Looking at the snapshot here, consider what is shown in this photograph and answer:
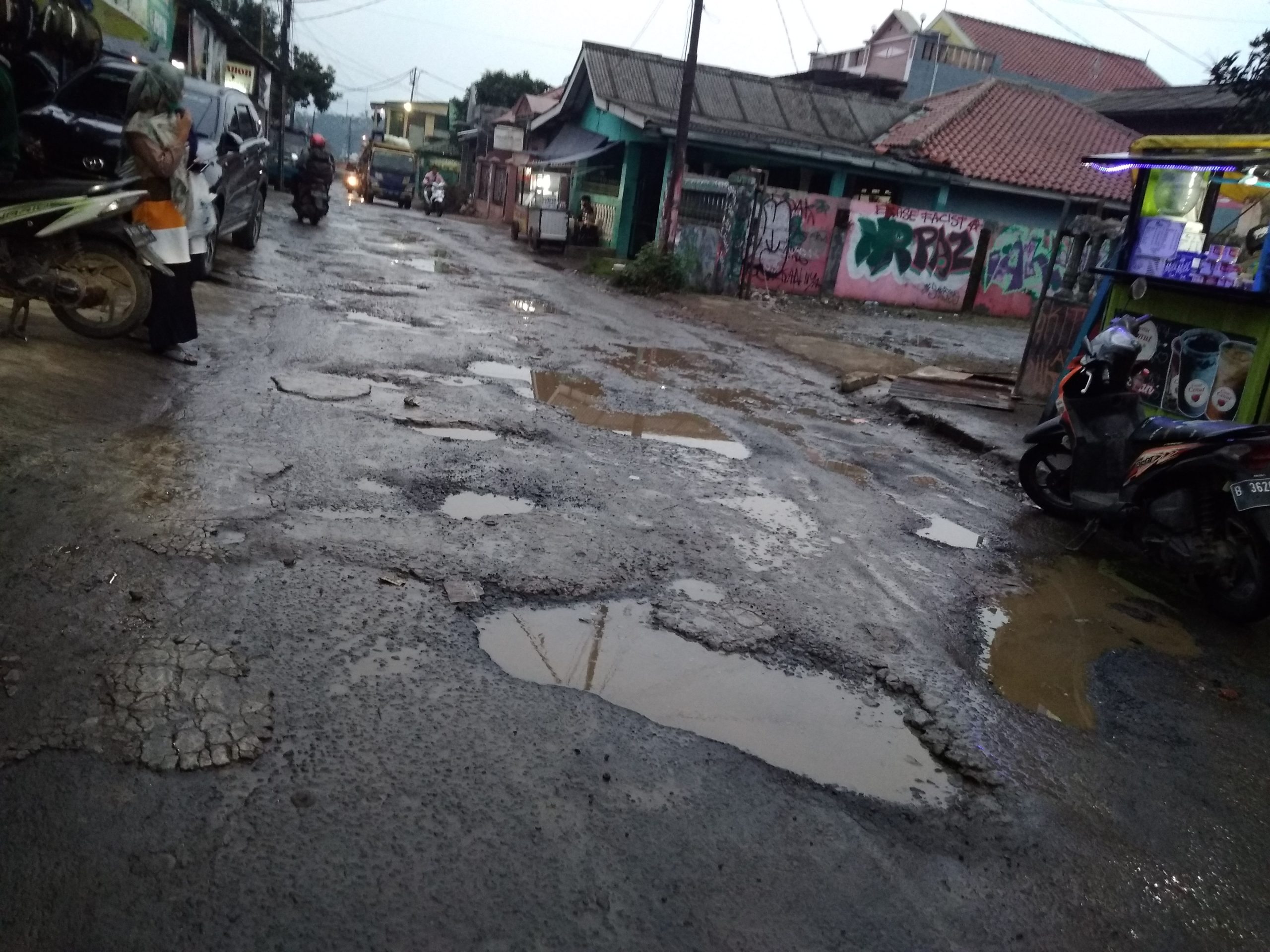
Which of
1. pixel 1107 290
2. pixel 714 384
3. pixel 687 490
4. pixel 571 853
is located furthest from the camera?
pixel 714 384

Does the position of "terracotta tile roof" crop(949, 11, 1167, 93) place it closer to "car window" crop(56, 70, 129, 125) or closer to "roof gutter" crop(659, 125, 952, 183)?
"roof gutter" crop(659, 125, 952, 183)

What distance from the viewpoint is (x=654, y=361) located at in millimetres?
9594

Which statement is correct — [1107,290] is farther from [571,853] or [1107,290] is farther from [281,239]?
[281,239]

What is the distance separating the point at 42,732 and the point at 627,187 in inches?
857

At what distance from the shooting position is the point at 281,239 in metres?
15.5

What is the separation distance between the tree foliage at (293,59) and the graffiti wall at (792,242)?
23777mm

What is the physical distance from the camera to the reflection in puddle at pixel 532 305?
1183cm

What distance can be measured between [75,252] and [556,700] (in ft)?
16.1

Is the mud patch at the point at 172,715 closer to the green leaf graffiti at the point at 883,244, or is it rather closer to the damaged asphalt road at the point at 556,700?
the damaged asphalt road at the point at 556,700

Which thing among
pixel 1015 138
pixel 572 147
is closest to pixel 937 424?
pixel 1015 138

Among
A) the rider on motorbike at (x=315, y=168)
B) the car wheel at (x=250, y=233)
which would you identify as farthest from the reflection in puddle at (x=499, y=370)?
the rider on motorbike at (x=315, y=168)

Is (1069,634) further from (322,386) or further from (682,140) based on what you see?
(682,140)

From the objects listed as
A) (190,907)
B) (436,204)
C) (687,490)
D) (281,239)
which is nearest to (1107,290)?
(687,490)

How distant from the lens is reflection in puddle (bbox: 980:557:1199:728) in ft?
11.6
